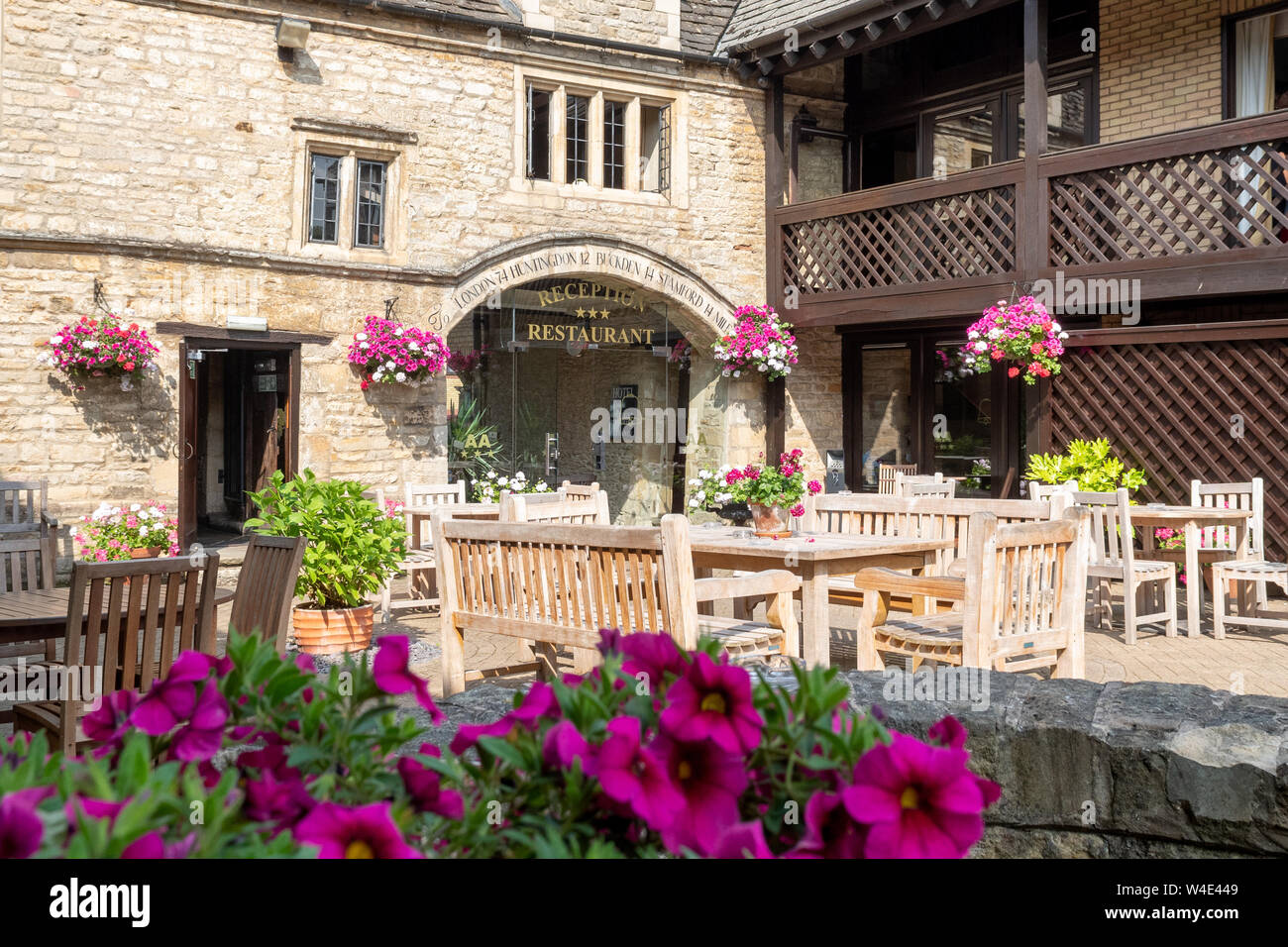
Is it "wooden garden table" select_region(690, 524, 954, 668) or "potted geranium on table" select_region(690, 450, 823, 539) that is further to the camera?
"potted geranium on table" select_region(690, 450, 823, 539)

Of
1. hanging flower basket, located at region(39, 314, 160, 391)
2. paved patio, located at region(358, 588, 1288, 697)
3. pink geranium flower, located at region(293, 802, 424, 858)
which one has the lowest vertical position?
paved patio, located at region(358, 588, 1288, 697)

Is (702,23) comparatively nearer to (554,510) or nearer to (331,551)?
(554,510)

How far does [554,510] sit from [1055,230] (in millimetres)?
6428

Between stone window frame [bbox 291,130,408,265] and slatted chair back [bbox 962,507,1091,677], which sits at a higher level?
stone window frame [bbox 291,130,408,265]

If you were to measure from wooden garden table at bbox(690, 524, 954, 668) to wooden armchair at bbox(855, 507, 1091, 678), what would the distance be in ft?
0.52

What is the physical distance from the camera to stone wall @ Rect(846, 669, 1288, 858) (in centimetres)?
200

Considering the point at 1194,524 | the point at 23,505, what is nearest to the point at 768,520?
the point at 1194,524

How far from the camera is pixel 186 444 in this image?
9.95 m

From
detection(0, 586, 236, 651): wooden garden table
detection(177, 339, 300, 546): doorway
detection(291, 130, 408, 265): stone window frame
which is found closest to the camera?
detection(0, 586, 236, 651): wooden garden table

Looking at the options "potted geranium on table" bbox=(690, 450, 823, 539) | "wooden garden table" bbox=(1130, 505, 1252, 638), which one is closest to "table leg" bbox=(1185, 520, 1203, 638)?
"wooden garden table" bbox=(1130, 505, 1252, 638)

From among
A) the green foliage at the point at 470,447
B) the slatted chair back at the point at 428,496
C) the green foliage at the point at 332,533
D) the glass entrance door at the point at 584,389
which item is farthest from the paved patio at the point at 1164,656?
the glass entrance door at the point at 584,389

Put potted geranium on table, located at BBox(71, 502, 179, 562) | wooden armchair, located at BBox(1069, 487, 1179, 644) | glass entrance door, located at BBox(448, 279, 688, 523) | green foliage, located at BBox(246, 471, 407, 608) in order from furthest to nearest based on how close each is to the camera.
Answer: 1. glass entrance door, located at BBox(448, 279, 688, 523)
2. potted geranium on table, located at BBox(71, 502, 179, 562)
3. wooden armchair, located at BBox(1069, 487, 1179, 644)
4. green foliage, located at BBox(246, 471, 407, 608)

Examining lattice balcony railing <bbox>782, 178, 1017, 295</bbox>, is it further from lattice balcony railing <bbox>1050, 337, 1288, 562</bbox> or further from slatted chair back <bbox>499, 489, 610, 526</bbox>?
slatted chair back <bbox>499, 489, 610, 526</bbox>

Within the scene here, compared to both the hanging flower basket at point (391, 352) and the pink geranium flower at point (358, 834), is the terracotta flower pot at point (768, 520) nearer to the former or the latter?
the pink geranium flower at point (358, 834)
